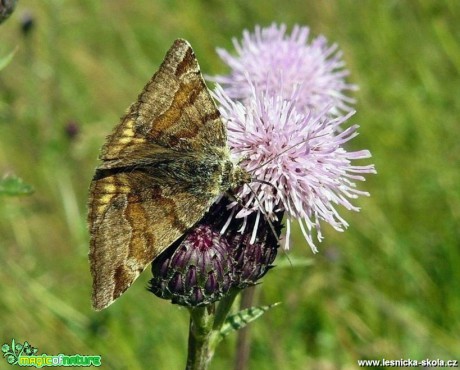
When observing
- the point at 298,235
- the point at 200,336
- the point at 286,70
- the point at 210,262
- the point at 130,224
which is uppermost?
the point at 286,70

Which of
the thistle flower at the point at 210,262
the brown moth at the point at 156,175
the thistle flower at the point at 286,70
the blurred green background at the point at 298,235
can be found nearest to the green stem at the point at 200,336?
the thistle flower at the point at 210,262

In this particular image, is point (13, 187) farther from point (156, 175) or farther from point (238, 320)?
point (238, 320)

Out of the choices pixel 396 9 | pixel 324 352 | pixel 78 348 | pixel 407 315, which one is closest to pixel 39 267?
pixel 78 348

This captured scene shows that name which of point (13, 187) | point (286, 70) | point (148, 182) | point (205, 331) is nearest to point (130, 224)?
point (148, 182)

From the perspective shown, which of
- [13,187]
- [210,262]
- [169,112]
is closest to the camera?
[210,262]

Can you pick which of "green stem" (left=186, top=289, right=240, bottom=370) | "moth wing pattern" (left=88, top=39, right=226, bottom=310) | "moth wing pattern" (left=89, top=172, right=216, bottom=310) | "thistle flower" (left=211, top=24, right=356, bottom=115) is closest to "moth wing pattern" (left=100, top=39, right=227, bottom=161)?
"moth wing pattern" (left=88, top=39, right=226, bottom=310)

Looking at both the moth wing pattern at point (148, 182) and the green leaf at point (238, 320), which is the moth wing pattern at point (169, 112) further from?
the green leaf at point (238, 320)

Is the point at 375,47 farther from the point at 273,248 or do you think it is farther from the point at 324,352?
the point at 273,248
